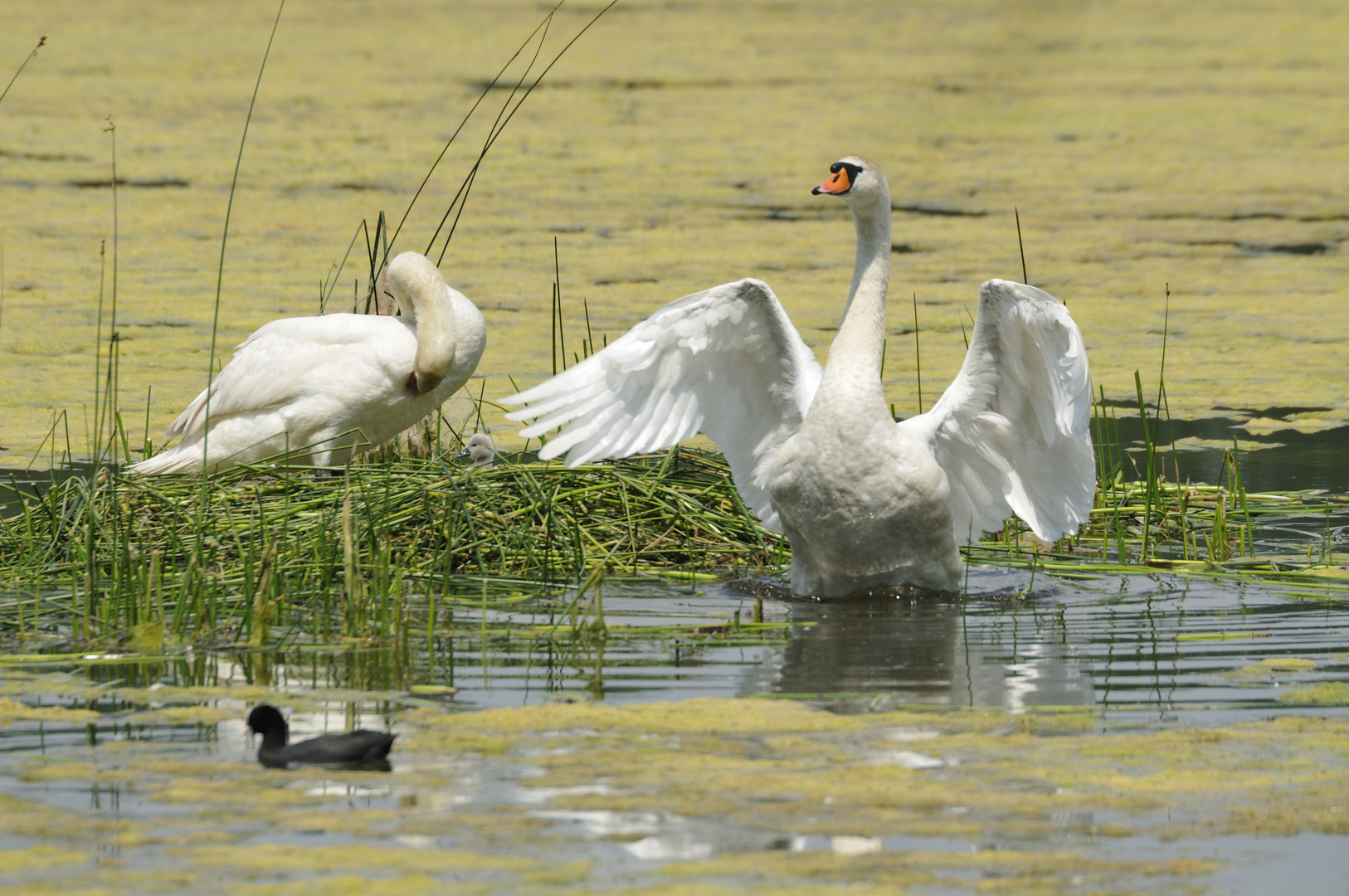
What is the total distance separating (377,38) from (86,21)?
314 cm

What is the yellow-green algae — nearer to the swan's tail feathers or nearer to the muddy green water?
the swan's tail feathers

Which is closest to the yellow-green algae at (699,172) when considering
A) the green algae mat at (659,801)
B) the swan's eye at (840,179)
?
the swan's eye at (840,179)

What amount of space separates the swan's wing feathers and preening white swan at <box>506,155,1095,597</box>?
1279 millimetres

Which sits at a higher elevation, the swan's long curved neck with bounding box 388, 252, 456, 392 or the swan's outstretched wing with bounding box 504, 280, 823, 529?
the swan's long curved neck with bounding box 388, 252, 456, 392

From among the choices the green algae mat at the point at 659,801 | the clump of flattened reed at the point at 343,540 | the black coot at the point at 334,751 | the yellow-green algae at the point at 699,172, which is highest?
the yellow-green algae at the point at 699,172

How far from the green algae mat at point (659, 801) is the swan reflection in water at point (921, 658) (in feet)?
0.67

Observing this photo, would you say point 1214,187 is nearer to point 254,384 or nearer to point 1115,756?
point 254,384

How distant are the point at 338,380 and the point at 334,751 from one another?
321 cm

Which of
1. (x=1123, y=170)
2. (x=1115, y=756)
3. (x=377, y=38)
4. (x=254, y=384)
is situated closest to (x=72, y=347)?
(x=254, y=384)

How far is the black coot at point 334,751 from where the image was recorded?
10.9 feet

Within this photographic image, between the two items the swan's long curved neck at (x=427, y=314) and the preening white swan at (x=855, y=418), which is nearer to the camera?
the preening white swan at (x=855, y=418)

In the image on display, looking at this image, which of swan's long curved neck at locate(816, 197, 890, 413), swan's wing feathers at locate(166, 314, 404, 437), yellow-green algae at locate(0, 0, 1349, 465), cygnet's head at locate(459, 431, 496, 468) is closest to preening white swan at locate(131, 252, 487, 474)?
swan's wing feathers at locate(166, 314, 404, 437)

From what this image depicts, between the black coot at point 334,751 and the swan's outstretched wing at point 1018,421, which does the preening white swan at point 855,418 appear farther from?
the black coot at point 334,751

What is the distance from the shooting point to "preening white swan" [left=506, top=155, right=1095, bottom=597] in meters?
5.09
